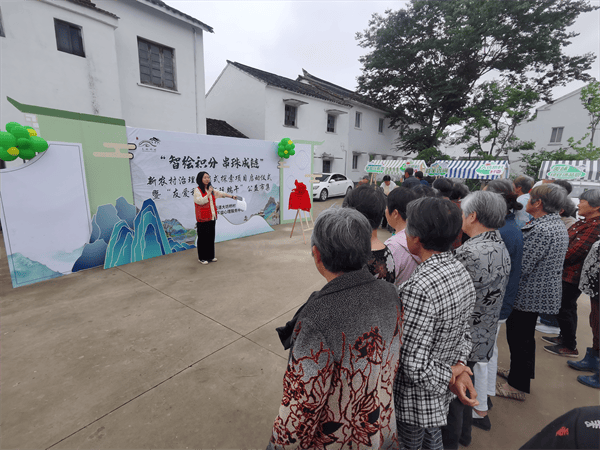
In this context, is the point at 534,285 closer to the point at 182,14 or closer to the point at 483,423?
the point at 483,423

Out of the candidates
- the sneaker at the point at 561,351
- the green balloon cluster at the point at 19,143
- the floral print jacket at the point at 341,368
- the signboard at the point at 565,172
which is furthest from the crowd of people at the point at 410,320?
the signboard at the point at 565,172

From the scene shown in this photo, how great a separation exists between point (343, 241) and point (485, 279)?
1.04 m

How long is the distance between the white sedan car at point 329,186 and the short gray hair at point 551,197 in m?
10.2

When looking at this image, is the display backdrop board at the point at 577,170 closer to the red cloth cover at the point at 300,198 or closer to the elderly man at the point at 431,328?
the red cloth cover at the point at 300,198

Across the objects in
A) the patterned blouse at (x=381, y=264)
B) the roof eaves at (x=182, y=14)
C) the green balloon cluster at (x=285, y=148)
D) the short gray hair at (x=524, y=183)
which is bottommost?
the patterned blouse at (x=381, y=264)

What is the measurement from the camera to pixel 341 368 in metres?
0.83

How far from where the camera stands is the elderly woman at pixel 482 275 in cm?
148

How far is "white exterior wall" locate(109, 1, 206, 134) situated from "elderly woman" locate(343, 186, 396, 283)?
29.1 feet

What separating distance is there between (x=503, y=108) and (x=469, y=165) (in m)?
4.34

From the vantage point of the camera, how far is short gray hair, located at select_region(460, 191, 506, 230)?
157 centimetres

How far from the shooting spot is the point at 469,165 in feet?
40.6

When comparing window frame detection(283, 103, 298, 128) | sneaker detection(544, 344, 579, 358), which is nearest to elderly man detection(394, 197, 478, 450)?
sneaker detection(544, 344, 579, 358)

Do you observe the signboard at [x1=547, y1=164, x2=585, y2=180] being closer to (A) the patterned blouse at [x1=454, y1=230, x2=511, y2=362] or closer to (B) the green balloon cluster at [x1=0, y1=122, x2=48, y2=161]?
(A) the patterned blouse at [x1=454, y1=230, x2=511, y2=362]

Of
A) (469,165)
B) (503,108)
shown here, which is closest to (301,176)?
(469,165)
